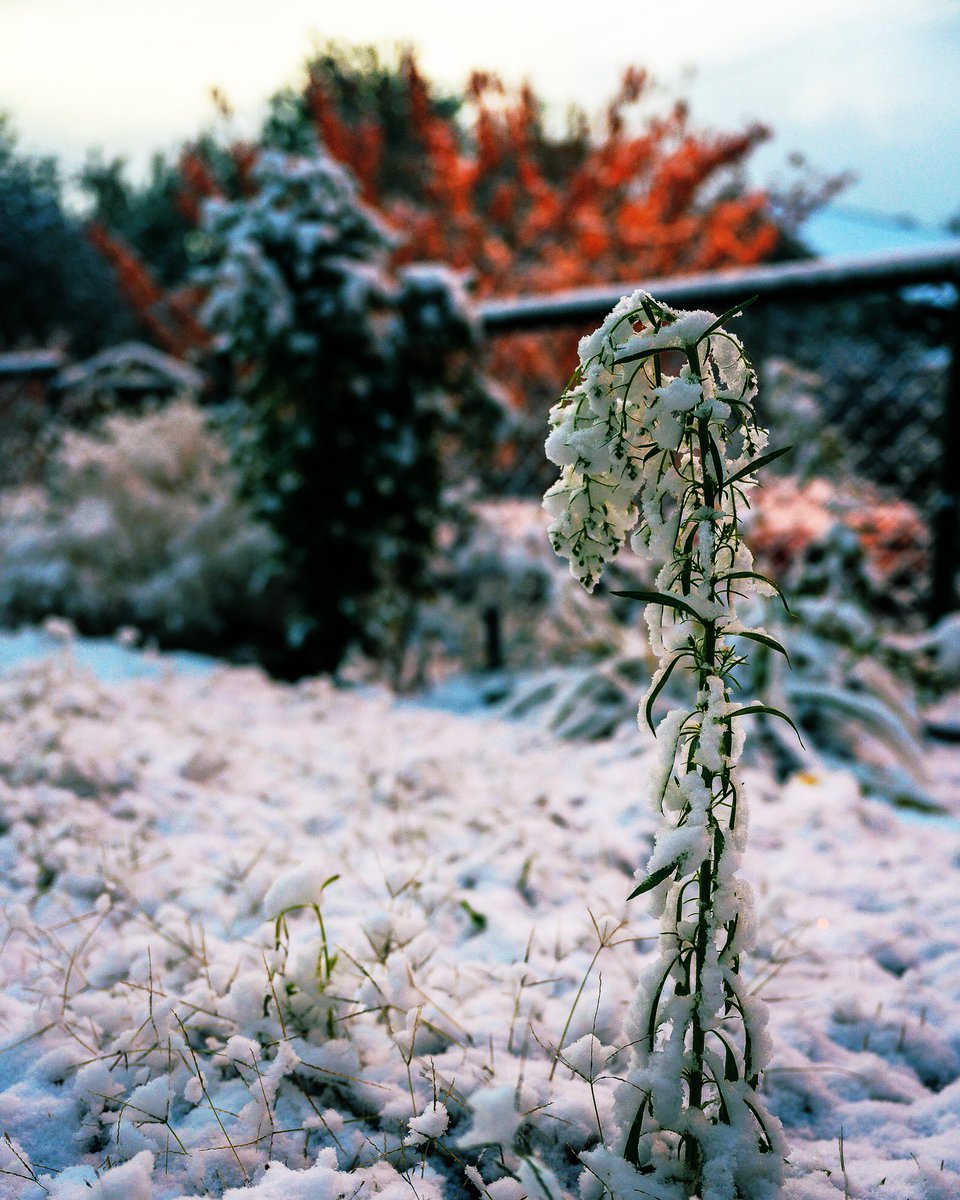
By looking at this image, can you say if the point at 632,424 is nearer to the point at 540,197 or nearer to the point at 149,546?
→ the point at 149,546

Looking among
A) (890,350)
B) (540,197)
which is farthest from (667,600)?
(540,197)

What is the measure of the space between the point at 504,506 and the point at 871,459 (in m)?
1.56

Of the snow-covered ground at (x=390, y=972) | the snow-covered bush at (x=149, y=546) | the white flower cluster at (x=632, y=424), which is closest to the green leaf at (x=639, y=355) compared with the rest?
the white flower cluster at (x=632, y=424)

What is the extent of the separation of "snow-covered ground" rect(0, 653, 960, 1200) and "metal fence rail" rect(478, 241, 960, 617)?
4.67 ft

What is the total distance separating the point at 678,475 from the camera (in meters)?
0.83

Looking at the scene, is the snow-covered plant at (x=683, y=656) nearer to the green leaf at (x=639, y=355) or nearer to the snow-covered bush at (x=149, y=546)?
the green leaf at (x=639, y=355)

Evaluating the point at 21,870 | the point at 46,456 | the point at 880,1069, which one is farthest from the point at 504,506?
the point at 46,456

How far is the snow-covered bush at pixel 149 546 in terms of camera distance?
11.5ft

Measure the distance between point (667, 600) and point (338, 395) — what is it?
2.29m

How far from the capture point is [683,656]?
841 millimetres

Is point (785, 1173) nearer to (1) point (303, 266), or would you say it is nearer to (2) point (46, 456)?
(1) point (303, 266)

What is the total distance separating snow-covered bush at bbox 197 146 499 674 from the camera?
111 inches

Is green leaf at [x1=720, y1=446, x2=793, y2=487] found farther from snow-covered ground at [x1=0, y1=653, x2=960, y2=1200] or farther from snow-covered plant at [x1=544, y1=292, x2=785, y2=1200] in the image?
snow-covered ground at [x1=0, y1=653, x2=960, y2=1200]

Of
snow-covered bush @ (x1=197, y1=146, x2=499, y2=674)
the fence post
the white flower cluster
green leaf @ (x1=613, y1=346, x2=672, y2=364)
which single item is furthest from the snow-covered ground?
the fence post
